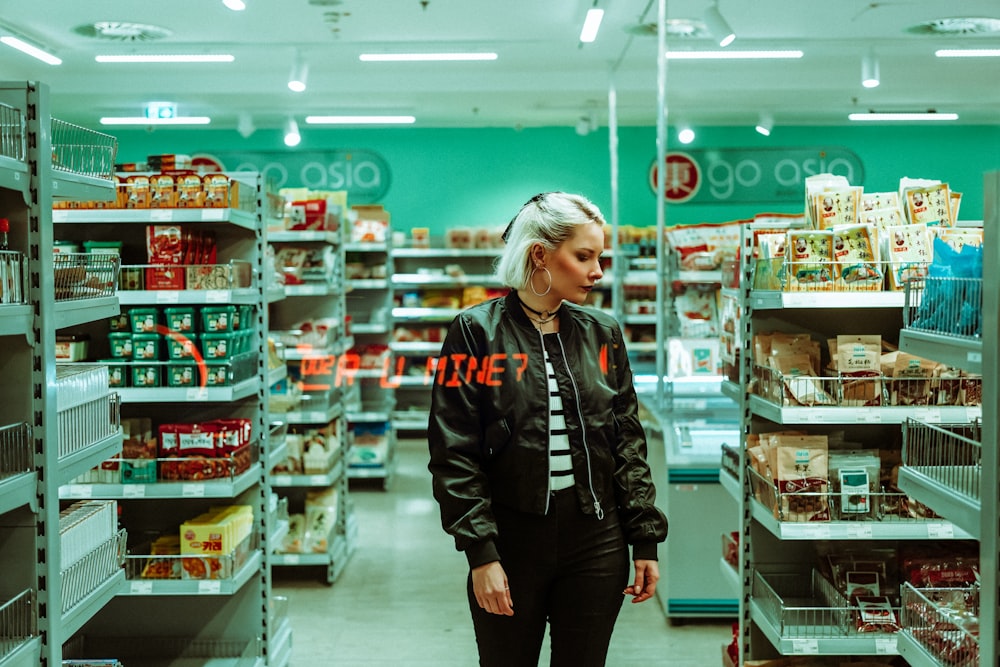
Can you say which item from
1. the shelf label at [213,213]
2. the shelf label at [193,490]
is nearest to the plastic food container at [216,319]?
the shelf label at [213,213]

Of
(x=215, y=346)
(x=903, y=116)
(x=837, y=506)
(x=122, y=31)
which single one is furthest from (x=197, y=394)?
(x=903, y=116)

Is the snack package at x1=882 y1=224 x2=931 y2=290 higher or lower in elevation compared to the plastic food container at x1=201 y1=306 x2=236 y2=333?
higher

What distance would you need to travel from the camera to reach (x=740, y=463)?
11.2ft

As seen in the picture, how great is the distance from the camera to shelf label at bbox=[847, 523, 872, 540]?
307 centimetres

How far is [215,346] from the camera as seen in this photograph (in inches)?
150

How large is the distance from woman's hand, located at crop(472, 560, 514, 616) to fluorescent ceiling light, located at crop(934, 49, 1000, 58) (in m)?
8.78

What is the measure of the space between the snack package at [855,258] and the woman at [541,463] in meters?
1.06

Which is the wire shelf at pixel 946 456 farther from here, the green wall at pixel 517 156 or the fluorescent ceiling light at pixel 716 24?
the green wall at pixel 517 156

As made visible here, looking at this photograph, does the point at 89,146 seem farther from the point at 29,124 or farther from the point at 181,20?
the point at 181,20

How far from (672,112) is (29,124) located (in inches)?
398

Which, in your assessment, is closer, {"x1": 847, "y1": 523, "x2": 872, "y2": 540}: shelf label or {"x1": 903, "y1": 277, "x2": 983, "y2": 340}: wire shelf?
{"x1": 903, "y1": 277, "x2": 983, "y2": 340}: wire shelf

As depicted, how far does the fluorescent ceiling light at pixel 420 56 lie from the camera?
9.25 meters

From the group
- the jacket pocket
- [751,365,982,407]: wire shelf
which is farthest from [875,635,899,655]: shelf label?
the jacket pocket

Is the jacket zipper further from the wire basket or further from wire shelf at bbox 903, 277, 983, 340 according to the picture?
the wire basket
